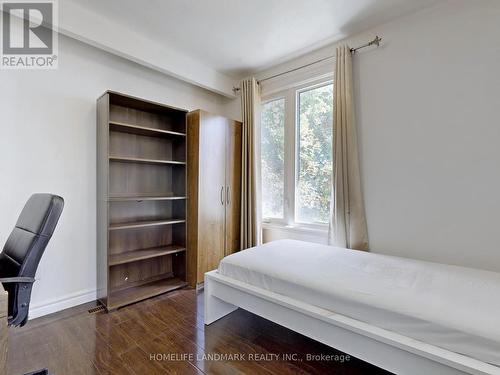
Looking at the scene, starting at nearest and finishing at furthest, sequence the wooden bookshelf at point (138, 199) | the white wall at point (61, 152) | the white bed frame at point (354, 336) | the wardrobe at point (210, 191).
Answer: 1. the white bed frame at point (354, 336)
2. the white wall at point (61, 152)
3. the wooden bookshelf at point (138, 199)
4. the wardrobe at point (210, 191)

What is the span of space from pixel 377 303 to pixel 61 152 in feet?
8.98

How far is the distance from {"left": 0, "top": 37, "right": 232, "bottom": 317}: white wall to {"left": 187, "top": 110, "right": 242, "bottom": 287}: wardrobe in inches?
36.5

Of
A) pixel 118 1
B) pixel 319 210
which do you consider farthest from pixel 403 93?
pixel 118 1

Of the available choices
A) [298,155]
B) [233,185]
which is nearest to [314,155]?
[298,155]

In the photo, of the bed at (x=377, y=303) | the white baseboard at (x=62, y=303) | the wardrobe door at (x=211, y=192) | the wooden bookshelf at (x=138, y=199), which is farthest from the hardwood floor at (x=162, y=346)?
the wardrobe door at (x=211, y=192)

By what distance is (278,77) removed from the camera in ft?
10.3

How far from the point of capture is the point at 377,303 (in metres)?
1.37

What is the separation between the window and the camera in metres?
2.83

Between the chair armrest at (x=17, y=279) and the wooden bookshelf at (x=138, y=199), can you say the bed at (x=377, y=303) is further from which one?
the chair armrest at (x=17, y=279)

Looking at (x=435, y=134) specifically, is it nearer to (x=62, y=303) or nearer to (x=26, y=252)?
(x=26, y=252)

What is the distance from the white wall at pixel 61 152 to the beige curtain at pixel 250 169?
1.39 metres

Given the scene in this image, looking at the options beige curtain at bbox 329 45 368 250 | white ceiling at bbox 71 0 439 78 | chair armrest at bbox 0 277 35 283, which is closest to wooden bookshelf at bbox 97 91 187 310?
white ceiling at bbox 71 0 439 78

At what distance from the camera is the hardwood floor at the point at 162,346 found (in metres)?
1.64

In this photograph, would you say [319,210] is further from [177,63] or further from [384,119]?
[177,63]
